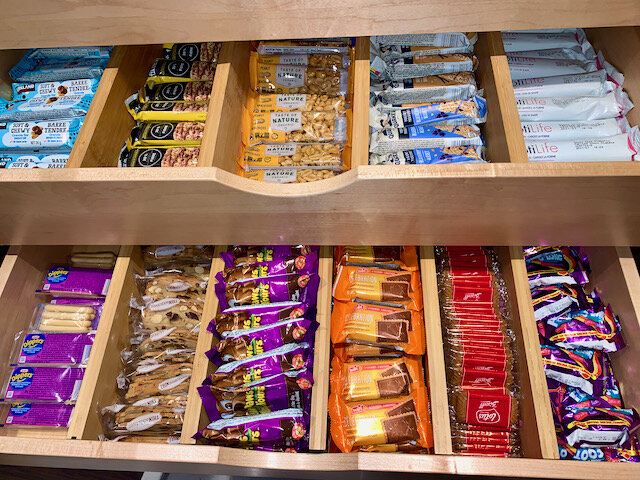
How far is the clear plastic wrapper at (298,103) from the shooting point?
1.47m

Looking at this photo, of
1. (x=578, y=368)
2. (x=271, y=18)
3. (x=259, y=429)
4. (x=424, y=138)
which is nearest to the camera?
(x=271, y=18)

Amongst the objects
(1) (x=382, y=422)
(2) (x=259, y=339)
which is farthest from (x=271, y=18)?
(1) (x=382, y=422)

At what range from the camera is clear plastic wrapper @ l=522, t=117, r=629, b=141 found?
4.36 ft

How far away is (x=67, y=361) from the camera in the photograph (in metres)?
1.38

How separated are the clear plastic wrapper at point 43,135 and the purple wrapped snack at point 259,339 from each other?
821mm

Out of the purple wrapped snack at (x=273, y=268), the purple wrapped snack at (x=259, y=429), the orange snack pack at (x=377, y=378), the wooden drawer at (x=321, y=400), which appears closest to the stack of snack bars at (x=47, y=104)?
the wooden drawer at (x=321, y=400)

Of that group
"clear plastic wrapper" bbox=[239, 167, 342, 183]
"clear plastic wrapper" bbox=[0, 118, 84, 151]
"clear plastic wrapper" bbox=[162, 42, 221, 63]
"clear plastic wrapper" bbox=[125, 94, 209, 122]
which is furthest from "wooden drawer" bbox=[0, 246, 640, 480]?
"clear plastic wrapper" bbox=[162, 42, 221, 63]

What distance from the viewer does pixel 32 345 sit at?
1.40 metres

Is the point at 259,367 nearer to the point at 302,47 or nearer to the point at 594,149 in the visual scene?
the point at 302,47

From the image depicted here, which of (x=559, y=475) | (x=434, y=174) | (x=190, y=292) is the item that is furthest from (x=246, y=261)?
(x=559, y=475)

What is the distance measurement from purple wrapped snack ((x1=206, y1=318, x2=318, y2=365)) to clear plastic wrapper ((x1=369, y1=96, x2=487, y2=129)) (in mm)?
684

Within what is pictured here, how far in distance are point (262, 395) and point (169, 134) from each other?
864 mm

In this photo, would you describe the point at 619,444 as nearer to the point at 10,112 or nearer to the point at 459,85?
the point at 459,85

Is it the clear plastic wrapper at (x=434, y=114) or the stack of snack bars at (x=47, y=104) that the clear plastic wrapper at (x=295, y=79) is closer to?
the clear plastic wrapper at (x=434, y=114)
